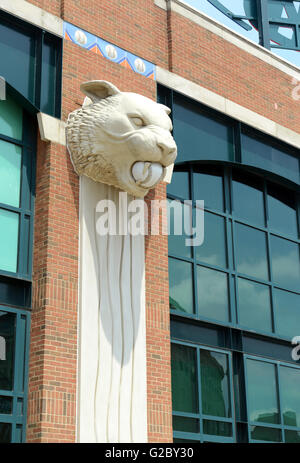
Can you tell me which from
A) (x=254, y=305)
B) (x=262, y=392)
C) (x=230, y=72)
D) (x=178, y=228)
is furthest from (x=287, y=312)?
(x=230, y=72)

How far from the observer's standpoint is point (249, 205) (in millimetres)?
15906

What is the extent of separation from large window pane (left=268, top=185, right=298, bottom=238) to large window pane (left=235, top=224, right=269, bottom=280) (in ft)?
2.02

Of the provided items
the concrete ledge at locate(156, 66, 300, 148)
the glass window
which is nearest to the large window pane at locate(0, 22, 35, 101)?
the concrete ledge at locate(156, 66, 300, 148)

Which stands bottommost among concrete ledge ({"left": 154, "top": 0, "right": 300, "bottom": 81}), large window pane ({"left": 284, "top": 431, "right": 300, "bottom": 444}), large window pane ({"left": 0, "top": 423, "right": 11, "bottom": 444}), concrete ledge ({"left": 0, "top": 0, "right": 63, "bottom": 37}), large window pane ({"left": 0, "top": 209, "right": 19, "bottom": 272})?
large window pane ({"left": 0, "top": 423, "right": 11, "bottom": 444})

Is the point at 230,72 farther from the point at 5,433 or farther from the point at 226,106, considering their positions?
the point at 5,433

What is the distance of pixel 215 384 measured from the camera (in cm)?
1370

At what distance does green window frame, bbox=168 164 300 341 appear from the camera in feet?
46.0

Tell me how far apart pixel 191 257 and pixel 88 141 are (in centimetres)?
344

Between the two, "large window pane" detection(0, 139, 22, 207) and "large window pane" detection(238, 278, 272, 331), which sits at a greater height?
"large window pane" detection(0, 139, 22, 207)

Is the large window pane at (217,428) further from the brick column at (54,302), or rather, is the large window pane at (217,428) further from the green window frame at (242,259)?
the brick column at (54,302)

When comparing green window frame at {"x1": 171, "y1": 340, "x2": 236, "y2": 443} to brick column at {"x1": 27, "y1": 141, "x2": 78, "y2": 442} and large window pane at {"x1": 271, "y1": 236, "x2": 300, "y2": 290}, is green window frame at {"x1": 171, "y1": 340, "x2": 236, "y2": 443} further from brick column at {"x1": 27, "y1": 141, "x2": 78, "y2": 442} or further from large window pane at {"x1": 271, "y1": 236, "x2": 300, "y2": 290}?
large window pane at {"x1": 271, "y1": 236, "x2": 300, "y2": 290}

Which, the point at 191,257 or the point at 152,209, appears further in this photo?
the point at 191,257
